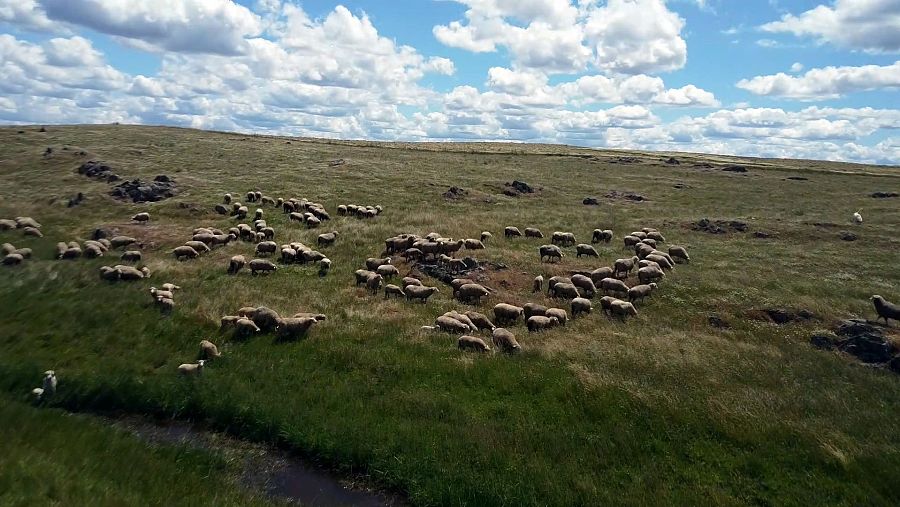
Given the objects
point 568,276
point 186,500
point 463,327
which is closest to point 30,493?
point 186,500

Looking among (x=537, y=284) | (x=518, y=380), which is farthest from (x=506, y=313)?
(x=518, y=380)

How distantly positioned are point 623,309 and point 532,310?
3.85 m

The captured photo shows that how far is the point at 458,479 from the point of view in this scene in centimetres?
1152

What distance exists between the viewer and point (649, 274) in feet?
83.0

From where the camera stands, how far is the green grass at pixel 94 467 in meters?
9.06

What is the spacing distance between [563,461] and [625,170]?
7591 cm

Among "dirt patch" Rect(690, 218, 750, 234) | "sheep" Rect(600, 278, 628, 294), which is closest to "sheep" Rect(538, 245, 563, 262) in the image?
"sheep" Rect(600, 278, 628, 294)

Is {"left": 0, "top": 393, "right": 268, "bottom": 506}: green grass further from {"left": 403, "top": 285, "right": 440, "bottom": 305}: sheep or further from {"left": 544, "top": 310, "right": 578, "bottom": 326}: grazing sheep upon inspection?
{"left": 544, "top": 310, "right": 578, "bottom": 326}: grazing sheep

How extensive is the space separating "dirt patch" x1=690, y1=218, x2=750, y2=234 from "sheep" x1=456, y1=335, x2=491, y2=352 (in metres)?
30.3

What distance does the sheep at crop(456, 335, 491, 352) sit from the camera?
55.5 feet

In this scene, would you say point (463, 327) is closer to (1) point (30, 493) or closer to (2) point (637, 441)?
(2) point (637, 441)

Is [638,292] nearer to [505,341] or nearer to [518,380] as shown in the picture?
[505,341]

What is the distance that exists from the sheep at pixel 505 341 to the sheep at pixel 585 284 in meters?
7.13

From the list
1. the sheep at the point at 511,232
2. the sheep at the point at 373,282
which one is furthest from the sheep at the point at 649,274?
the sheep at the point at 373,282
